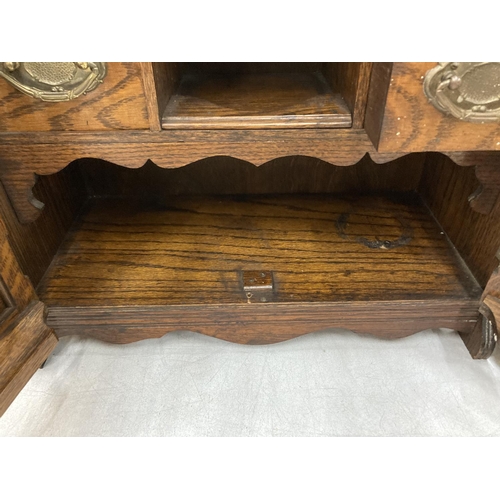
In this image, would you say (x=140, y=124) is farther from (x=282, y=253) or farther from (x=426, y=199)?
(x=426, y=199)

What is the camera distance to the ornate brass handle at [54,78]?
1.62 ft

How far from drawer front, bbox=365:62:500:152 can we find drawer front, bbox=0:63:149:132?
11.0 inches

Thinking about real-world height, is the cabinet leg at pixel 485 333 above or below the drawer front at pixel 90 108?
below

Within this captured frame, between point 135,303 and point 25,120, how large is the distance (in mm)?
300

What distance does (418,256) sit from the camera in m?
0.78

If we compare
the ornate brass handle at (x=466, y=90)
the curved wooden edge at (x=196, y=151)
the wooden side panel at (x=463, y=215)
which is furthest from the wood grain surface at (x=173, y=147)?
the wooden side panel at (x=463, y=215)

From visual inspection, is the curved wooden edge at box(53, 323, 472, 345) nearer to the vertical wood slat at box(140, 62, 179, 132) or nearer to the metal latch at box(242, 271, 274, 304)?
the metal latch at box(242, 271, 274, 304)

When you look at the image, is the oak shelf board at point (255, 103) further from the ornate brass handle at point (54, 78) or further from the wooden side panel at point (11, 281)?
the wooden side panel at point (11, 281)

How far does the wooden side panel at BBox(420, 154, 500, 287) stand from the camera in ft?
2.22

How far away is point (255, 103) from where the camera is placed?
2.02ft

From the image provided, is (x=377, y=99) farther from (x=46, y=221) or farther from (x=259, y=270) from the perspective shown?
(x=46, y=221)

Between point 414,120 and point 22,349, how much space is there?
58 cm

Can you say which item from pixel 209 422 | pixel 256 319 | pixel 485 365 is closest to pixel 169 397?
pixel 209 422

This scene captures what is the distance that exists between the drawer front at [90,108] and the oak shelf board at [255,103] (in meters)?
0.05
